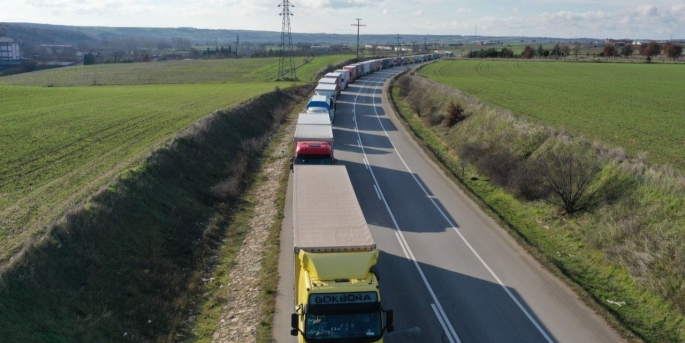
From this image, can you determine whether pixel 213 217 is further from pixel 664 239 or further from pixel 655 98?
pixel 655 98

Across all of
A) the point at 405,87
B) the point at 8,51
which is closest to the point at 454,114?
the point at 405,87

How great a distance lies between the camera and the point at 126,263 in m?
16.5

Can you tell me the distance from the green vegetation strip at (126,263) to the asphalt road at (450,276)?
10.6 feet

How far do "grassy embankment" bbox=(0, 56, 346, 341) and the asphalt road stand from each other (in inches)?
176

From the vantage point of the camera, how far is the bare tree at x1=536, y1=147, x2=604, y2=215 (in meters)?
22.5

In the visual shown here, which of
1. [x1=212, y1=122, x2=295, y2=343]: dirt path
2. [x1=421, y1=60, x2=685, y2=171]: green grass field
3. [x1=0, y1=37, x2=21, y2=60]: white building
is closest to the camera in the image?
[x1=212, y1=122, x2=295, y2=343]: dirt path

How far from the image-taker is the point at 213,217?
74.4ft

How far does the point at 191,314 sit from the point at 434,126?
3393 centimetres

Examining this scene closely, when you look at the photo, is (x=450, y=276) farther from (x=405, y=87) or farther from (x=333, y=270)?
(x=405, y=87)

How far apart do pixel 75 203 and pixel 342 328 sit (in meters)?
13.4

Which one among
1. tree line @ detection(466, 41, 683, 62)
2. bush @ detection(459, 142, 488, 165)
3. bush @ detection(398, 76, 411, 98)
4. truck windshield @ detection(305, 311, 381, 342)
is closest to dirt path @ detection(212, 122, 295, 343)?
truck windshield @ detection(305, 311, 381, 342)

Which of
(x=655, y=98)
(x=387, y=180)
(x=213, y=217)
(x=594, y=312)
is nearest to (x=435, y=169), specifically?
(x=387, y=180)

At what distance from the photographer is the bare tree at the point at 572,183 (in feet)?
73.8

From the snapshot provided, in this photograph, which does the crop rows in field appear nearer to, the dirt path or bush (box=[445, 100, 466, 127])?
the dirt path
